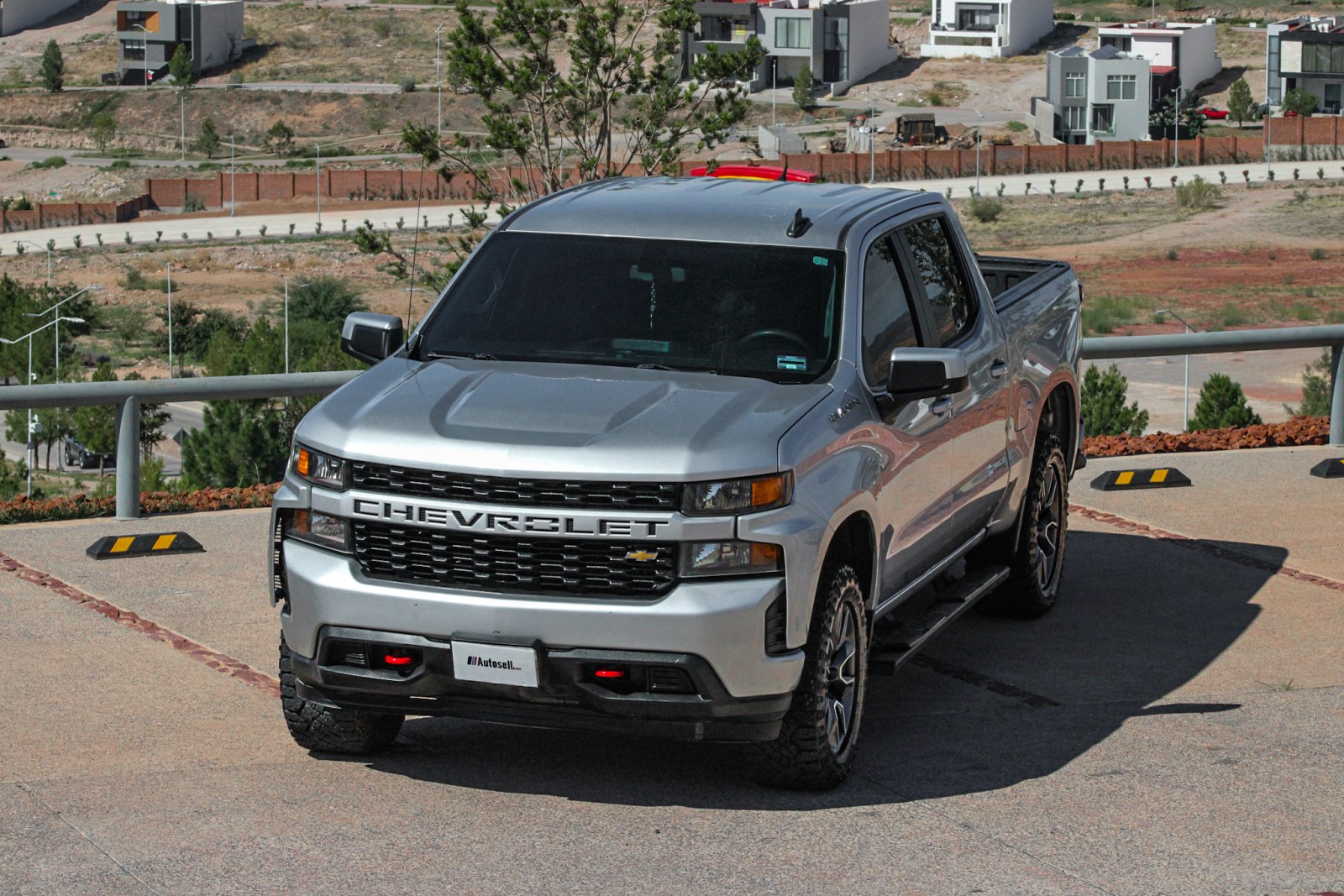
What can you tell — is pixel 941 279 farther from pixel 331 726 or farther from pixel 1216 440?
pixel 1216 440

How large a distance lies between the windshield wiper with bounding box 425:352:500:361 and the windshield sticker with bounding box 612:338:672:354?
1.39 feet

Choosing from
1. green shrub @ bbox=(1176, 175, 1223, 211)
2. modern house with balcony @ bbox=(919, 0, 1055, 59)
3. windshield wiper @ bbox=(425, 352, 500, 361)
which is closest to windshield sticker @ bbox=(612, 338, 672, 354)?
windshield wiper @ bbox=(425, 352, 500, 361)

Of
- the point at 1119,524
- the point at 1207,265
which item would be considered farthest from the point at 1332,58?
the point at 1119,524

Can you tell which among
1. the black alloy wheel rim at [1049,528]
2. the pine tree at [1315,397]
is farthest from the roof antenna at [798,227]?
the pine tree at [1315,397]

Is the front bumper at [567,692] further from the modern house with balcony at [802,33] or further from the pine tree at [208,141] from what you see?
the pine tree at [208,141]

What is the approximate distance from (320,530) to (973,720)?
2591 mm

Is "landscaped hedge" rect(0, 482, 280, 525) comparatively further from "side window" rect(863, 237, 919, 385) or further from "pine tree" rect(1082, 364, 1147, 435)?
"pine tree" rect(1082, 364, 1147, 435)

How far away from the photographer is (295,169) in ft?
386

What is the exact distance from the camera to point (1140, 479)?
38.3ft

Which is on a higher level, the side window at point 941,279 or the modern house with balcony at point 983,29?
the modern house with balcony at point 983,29

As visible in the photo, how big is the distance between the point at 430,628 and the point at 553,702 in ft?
1.41

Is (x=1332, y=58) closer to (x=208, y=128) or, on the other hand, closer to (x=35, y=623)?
(x=208, y=128)

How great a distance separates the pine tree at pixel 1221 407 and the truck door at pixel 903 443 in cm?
3435

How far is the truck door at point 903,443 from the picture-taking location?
6.65 m
